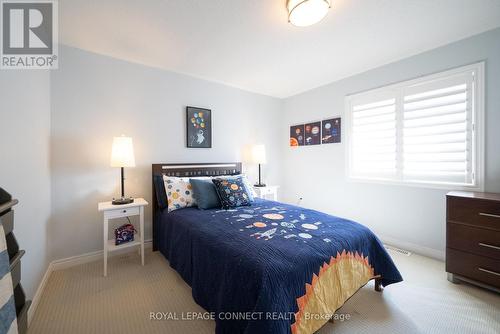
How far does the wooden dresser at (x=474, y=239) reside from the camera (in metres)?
1.73

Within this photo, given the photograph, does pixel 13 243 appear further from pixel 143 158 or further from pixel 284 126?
pixel 284 126

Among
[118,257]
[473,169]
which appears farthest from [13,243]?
Result: [473,169]

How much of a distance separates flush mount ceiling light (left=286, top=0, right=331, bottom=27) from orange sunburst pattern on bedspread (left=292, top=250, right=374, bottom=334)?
1.86 m

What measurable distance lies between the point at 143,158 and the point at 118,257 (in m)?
1.26

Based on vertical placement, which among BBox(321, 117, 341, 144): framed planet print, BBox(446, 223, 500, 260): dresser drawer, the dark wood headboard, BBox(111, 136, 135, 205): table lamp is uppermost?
BBox(321, 117, 341, 144): framed planet print

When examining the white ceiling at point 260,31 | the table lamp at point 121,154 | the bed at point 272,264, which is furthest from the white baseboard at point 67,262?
the white ceiling at point 260,31

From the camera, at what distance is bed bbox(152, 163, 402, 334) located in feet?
3.63

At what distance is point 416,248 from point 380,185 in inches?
34.1

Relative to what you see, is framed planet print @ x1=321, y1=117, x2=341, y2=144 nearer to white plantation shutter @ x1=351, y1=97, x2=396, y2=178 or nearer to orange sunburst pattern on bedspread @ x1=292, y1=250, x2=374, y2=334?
white plantation shutter @ x1=351, y1=97, x2=396, y2=178

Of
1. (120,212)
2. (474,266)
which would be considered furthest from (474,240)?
(120,212)

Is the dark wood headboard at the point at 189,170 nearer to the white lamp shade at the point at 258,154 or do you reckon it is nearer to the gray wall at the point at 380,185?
the white lamp shade at the point at 258,154

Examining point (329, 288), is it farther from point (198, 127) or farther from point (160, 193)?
point (198, 127)

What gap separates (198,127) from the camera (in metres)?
3.12

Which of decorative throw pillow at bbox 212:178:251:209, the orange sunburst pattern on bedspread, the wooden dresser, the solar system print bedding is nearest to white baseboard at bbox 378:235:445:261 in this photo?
the wooden dresser
